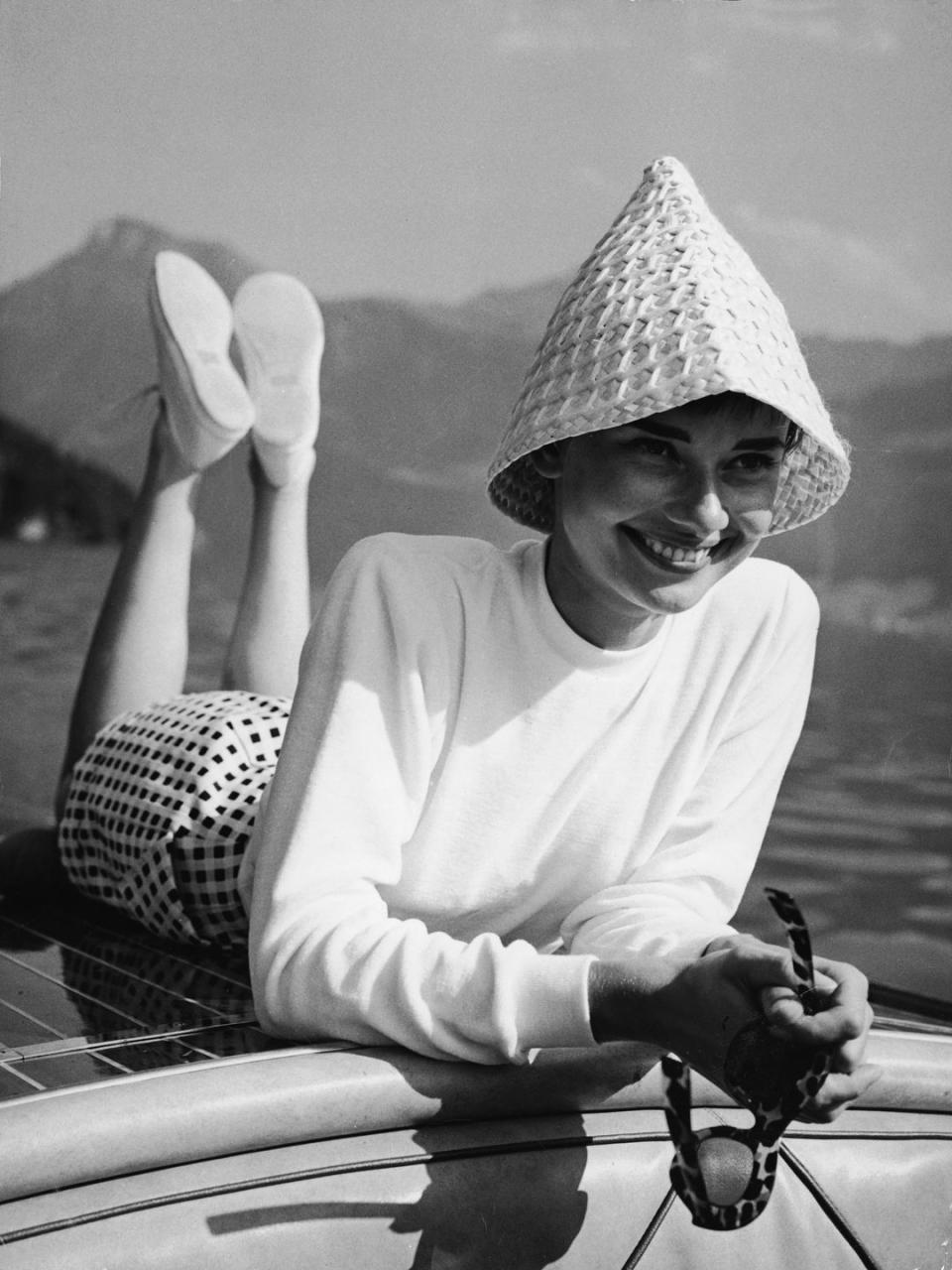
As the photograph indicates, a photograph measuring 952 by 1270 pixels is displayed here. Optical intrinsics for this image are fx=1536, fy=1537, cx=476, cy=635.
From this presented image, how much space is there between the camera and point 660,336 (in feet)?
3.24

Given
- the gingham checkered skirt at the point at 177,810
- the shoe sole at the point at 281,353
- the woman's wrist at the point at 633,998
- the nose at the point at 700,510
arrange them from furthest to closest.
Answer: the shoe sole at the point at 281,353 → the gingham checkered skirt at the point at 177,810 → the nose at the point at 700,510 → the woman's wrist at the point at 633,998

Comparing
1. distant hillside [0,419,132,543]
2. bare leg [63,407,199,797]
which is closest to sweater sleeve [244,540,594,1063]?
bare leg [63,407,199,797]

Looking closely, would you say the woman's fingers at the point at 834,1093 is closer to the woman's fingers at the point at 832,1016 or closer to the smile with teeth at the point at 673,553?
the woman's fingers at the point at 832,1016

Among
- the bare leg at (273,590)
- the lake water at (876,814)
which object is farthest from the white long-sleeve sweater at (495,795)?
the bare leg at (273,590)

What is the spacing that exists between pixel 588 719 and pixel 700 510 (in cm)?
19

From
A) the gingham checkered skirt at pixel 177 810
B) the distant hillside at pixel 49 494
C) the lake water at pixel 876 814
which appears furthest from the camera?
the distant hillside at pixel 49 494

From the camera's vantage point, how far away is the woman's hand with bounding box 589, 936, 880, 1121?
82cm

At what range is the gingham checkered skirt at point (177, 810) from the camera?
4.63ft

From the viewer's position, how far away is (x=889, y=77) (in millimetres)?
2066

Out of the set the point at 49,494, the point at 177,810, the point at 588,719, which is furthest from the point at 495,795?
the point at 49,494

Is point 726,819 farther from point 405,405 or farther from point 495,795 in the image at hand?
point 405,405

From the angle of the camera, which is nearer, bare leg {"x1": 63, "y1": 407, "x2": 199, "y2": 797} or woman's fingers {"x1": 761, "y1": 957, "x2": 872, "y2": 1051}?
woman's fingers {"x1": 761, "y1": 957, "x2": 872, "y2": 1051}

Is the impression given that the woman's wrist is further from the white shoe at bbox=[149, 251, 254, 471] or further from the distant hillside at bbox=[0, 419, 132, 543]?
the distant hillside at bbox=[0, 419, 132, 543]

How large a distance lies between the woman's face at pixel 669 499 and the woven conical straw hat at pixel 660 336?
0.11 feet
